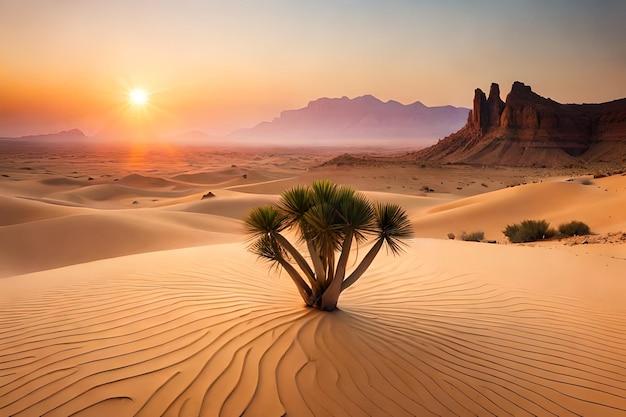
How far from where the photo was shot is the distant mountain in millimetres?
71562

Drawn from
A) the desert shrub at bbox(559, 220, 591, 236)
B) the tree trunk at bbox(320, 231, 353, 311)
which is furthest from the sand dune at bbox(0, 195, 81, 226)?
the desert shrub at bbox(559, 220, 591, 236)

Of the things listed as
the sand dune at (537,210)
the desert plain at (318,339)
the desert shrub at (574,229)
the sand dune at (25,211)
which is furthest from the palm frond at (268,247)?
the sand dune at (25,211)

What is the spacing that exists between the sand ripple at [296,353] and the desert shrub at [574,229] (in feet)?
30.1

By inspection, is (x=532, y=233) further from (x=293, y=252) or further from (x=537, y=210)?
(x=293, y=252)

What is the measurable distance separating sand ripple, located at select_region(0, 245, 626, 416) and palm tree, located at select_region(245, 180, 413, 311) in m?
0.43

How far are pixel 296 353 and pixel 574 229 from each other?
46.0 ft

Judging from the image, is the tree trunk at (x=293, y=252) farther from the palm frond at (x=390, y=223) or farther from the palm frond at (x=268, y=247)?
the palm frond at (x=390, y=223)

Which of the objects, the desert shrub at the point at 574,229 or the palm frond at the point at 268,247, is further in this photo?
the desert shrub at the point at 574,229

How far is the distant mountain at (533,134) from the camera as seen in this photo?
2817 inches

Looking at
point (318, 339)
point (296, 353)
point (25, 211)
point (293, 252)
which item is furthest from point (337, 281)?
point (25, 211)

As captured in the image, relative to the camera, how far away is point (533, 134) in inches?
3076

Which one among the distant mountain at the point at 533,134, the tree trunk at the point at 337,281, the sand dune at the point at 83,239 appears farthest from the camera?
the distant mountain at the point at 533,134

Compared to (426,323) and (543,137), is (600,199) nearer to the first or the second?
(426,323)

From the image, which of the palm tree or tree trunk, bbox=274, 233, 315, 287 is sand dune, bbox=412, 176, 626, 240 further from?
tree trunk, bbox=274, 233, 315, 287
